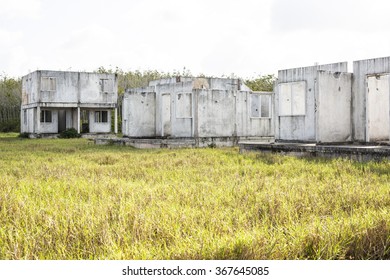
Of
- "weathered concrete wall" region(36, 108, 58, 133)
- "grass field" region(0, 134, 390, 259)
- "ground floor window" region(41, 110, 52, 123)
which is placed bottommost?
"grass field" region(0, 134, 390, 259)

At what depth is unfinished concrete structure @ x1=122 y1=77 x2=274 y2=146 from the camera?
819 inches

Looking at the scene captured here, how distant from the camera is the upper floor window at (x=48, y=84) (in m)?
33.4

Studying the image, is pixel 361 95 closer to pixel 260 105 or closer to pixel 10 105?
pixel 260 105

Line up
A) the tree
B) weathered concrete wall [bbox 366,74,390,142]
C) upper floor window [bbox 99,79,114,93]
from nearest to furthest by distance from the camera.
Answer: weathered concrete wall [bbox 366,74,390,142] → upper floor window [bbox 99,79,114,93] → the tree

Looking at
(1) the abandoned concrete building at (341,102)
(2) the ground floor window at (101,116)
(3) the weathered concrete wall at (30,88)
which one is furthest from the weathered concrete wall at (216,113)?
(2) the ground floor window at (101,116)

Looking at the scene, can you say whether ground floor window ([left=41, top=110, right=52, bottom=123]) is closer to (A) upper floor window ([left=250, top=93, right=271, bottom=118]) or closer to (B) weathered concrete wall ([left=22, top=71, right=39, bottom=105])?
(B) weathered concrete wall ([left=22, top=71, right=39, bottom=105])

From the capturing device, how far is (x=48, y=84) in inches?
1326

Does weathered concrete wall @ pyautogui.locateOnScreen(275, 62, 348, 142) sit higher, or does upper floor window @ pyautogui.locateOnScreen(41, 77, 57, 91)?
upper floor window @ pyautogui.locateOnScreen(41, 77, 57, 91)

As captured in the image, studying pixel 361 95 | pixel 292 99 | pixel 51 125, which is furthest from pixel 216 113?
pixel 51 125

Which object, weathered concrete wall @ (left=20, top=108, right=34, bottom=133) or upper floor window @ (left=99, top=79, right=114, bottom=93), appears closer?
weathered concrete wall @ (left=20, top=108, right=34, bottom=133)

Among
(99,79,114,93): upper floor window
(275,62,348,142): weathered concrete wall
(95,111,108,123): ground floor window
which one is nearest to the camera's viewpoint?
(275,62,348,142): weathered concrete wall

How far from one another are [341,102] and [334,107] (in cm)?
35

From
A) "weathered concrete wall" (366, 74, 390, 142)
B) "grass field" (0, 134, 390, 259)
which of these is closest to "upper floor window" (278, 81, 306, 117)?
"weathered concrete wall" (366, 74, 390, 142)

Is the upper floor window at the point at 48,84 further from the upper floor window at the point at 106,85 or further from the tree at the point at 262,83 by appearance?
the tree at the point at 262,83
